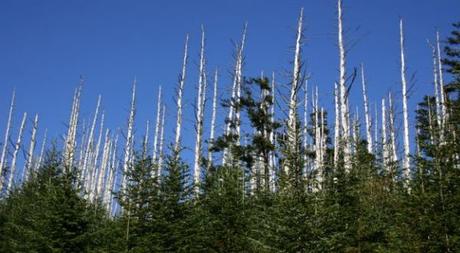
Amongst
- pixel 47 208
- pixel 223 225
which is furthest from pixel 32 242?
pixel 223 225

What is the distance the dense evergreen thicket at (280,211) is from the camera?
8656mm

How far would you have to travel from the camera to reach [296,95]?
12.8m

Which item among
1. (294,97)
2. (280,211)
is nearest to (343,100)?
(294,97)

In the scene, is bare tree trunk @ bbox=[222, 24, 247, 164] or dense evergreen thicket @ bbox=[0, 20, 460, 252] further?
bare tree trunk @ bbox=[222, 24, 247, 164]

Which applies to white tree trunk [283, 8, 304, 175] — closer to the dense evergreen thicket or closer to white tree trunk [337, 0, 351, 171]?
the dense evergreen thicket

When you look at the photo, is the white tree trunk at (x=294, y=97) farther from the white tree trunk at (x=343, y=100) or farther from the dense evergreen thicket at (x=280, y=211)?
the white tree trunk at (x=343, y=100)

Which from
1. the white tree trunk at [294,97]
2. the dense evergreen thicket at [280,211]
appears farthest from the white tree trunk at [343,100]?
the white tree trunk at [294,97]

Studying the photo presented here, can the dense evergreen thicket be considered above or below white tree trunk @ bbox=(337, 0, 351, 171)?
below

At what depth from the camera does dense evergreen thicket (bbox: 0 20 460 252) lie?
341 inches

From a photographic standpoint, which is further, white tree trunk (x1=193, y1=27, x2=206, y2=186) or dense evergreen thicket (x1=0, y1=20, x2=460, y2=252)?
white tree trunk (x1=193, y1=27, x2=206, y2=186)

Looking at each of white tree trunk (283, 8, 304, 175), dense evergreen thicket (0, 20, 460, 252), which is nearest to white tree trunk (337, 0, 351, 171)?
dense evergreen thicket (0, 20, 460, 252)

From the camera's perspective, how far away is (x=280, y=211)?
346 inches

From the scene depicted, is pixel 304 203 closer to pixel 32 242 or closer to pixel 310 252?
pixel 310 252

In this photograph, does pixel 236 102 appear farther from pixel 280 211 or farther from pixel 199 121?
pixel 280 211
